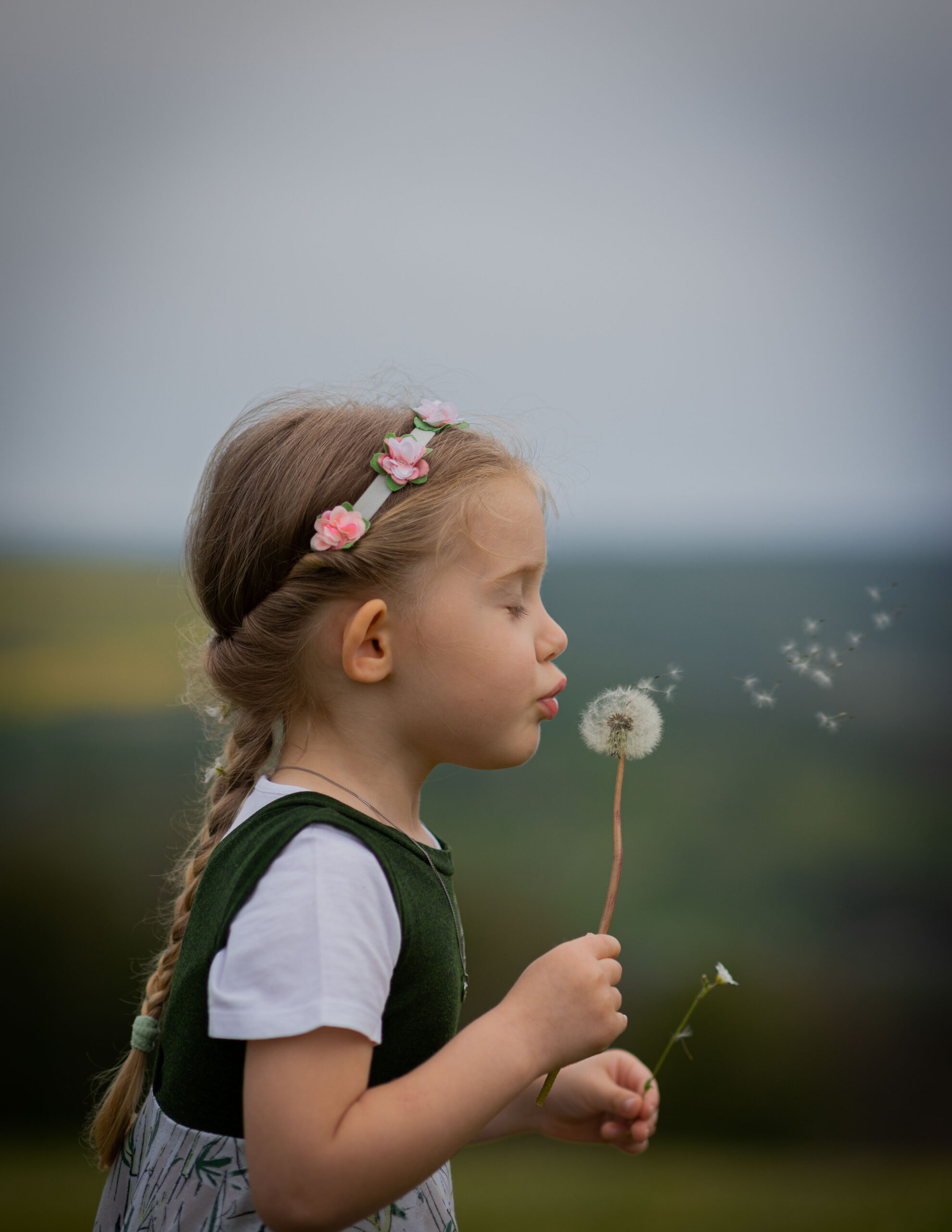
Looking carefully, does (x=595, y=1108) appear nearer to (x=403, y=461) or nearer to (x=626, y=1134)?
(x=626, y=1134)

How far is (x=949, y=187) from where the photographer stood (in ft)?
4.29

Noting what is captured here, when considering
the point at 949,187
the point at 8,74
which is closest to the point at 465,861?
the point at 949,187

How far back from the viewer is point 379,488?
700 millimetres

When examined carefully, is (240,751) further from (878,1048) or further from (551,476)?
(878,1048)

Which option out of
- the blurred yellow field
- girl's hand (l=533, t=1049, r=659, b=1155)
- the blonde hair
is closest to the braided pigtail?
the blonde hair

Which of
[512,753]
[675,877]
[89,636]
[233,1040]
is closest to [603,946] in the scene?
[512,753]

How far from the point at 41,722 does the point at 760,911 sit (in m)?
1.07

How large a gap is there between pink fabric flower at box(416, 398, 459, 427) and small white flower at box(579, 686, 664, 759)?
27 cm

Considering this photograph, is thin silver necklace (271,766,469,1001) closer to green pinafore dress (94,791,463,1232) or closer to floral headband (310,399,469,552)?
green pinafore dress (94,791,463,1232)

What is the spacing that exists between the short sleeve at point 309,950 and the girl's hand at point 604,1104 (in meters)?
0.27

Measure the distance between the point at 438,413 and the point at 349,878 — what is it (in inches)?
14.7

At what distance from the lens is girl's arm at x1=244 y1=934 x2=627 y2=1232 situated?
1.70 feet

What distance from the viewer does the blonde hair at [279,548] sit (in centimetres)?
69

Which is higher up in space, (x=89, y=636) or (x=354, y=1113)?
(x=89, y=636)
